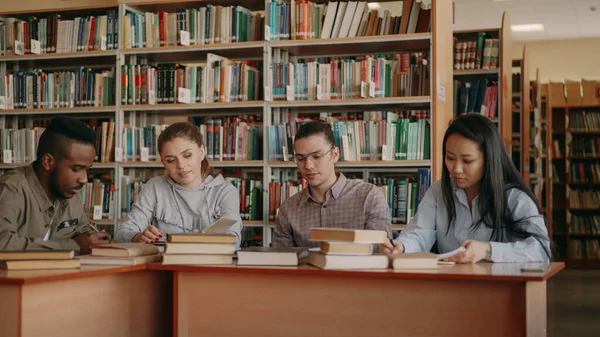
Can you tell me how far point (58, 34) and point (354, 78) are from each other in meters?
2.21

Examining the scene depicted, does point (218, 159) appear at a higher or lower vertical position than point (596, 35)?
lower

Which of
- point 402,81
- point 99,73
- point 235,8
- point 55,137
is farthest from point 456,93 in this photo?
point 55,137

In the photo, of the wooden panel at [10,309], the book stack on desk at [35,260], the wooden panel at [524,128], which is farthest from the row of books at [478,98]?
the wooden panel at [10,309]

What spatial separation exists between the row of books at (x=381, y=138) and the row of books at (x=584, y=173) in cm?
641

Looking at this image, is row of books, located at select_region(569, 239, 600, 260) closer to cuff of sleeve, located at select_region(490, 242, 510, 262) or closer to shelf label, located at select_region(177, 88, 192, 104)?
shelf label, located at select_region(177, 88, 192, 104)

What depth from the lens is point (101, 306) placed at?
2414 millimetres

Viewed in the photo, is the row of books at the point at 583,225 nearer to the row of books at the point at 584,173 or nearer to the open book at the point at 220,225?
the row of books at the point at 584,173

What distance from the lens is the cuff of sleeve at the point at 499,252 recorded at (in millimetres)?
2553

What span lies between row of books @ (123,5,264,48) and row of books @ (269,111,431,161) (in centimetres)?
72

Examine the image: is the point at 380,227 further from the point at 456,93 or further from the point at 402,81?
the point at 456,93

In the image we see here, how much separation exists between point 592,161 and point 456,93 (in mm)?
5138

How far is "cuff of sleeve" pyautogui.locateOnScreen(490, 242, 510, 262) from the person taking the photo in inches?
101

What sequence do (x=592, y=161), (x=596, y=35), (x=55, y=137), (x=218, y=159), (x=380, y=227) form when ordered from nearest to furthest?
1. (x=55, y=137)
2. (x=380, y=227)
3. (x=218, y=159)
4. (x=592, y=161)
5. (x=596, y=35)

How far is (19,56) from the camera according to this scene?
5.47 metres
